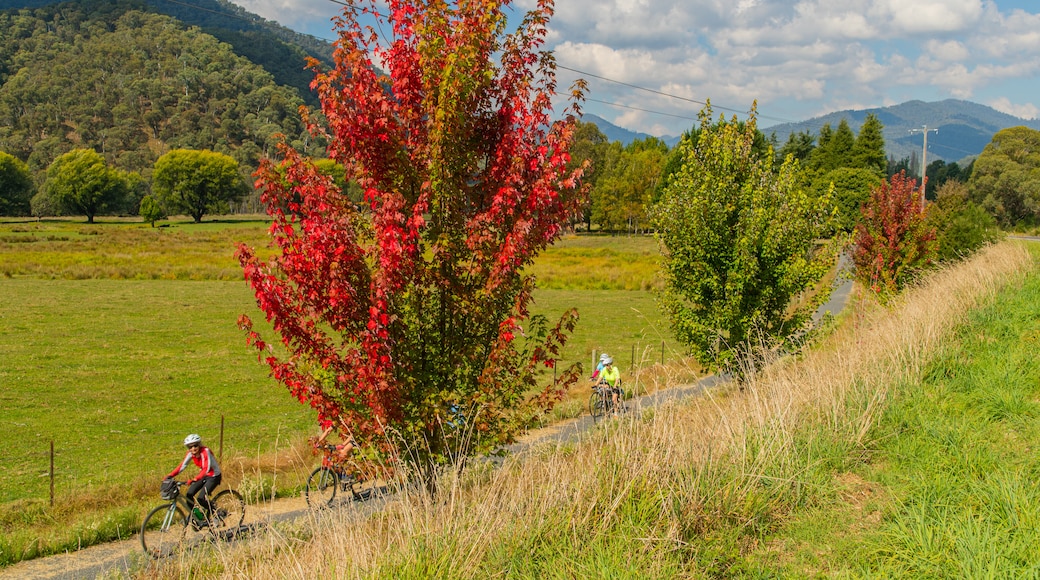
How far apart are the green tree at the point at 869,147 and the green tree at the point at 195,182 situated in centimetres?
9960

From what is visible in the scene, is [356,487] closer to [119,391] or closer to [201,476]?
[201,476]

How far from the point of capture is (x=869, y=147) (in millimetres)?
85438

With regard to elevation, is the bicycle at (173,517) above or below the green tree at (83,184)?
below

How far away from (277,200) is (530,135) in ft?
8.65

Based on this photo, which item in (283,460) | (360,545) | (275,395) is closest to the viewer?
(360,545)

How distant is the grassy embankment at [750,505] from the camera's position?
4656 millimetres

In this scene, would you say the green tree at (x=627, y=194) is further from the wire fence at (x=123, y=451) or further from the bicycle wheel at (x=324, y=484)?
the bicycle wheel at (x=324, y=484)

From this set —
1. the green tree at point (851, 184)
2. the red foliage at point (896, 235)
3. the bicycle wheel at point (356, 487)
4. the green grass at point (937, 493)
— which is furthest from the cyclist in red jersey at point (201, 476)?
the green tree at point (851, 184)

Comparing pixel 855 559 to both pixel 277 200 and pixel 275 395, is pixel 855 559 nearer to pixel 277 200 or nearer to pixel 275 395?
pixel 277 200

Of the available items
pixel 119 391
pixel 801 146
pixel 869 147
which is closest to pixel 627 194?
pixel 801 146

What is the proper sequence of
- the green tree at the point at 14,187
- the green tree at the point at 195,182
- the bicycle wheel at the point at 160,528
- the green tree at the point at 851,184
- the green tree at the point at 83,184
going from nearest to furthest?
the bicycle wheel at the point at 160,528 → the green tree at the point at 851,184 → the green tree at the point at 83,184 → the green tree at the point at 14,187 → the green tree at the point at 195,182

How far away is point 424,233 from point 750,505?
158 inches

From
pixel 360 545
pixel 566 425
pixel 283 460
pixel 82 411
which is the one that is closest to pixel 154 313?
pixel 82 411

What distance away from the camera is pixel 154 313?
38000 millimetres
